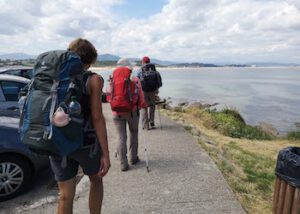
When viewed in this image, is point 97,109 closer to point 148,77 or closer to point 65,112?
point 65,112

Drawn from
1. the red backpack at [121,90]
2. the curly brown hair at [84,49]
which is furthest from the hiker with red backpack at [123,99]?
the curly brown hair at [84,49]

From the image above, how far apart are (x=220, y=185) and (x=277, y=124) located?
21.5 m

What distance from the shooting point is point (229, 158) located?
7.72 meters

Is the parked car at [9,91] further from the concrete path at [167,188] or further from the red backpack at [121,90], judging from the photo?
the red backpack at [121,90]

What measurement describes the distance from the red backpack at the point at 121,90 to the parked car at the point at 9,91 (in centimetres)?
311

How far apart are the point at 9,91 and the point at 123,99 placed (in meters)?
3.55

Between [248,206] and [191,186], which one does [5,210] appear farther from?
[248,206]

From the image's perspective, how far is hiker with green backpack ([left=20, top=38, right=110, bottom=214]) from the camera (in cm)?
268

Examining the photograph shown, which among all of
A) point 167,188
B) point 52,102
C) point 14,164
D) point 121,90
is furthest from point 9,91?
point 52,102

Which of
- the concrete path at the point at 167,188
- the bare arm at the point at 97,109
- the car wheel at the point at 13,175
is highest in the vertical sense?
the bare arm at the point at 97,109

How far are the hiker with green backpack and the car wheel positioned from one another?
7.60ft

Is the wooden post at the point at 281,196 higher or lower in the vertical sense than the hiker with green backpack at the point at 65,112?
lower

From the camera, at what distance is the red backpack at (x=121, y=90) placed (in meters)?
5.51

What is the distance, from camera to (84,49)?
9.94 feet
